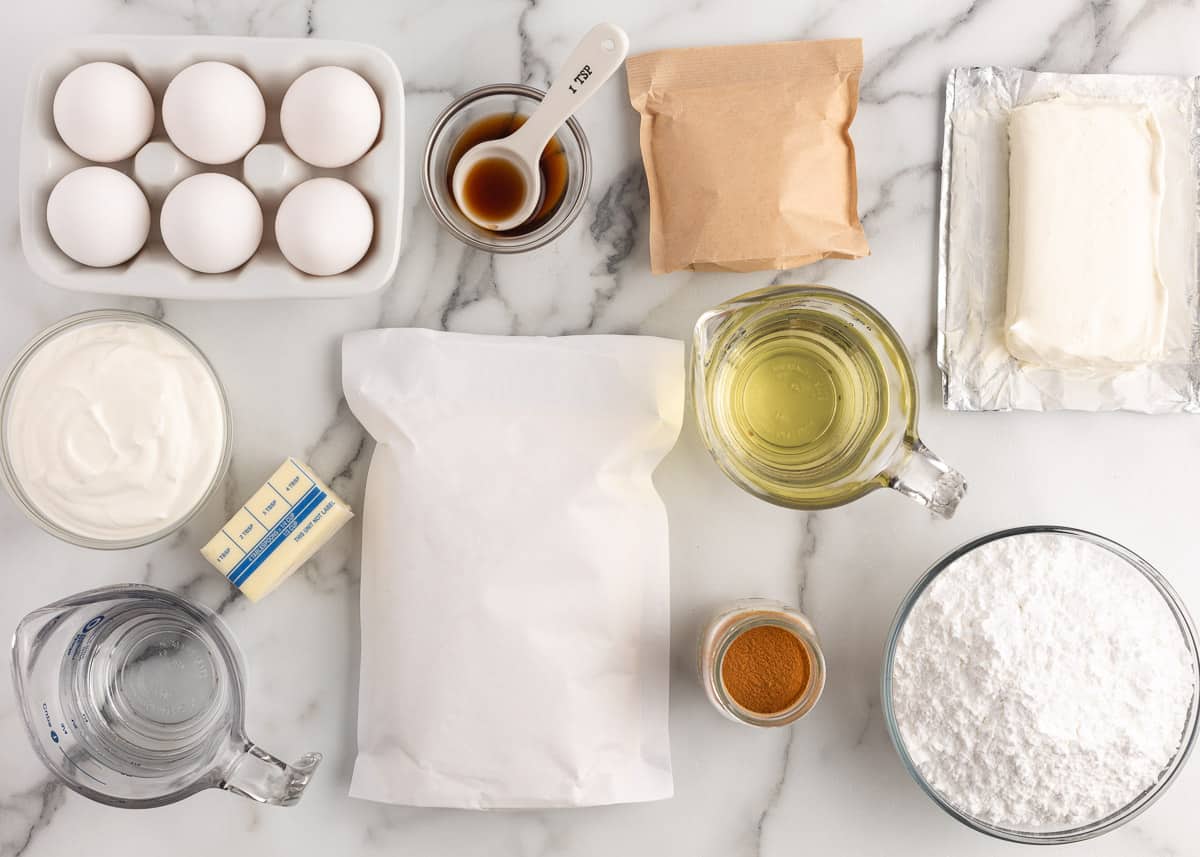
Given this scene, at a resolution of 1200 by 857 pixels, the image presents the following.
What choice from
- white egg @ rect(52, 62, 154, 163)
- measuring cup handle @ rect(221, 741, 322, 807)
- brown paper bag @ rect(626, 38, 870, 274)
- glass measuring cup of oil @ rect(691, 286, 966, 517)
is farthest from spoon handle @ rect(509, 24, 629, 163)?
measuring cup handle @ rect(221, 741, 322, 807)

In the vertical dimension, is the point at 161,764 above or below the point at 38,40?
below

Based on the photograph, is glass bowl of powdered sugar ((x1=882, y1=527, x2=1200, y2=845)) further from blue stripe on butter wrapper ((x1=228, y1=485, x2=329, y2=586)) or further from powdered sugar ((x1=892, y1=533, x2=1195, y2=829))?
blue stripe on butter wrapper ((x1=228, y1=485, x2=329, y2=586))

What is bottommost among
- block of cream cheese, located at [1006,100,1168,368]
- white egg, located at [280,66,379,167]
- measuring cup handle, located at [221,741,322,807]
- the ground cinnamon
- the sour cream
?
measuring cup handle, located at [221,741,322,807]

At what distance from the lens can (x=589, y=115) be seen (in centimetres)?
87

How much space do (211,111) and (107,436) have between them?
29 cm

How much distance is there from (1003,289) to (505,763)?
656 mm

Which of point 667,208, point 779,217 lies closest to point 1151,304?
point 779,217

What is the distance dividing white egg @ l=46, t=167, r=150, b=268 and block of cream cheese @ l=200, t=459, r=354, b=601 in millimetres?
233

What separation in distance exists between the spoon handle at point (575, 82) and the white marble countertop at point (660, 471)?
92 millimetres

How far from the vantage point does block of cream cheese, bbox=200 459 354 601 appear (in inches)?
31.8

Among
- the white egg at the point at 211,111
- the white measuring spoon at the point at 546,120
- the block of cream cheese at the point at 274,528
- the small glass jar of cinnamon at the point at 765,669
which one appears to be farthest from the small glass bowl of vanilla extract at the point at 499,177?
the small glass jar of cinnamon at the point at 765,669

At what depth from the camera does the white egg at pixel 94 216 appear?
28.3 inches

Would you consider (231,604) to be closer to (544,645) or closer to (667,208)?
(544,645)

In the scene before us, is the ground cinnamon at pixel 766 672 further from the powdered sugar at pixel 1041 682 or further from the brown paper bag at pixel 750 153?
the brown paper bag at pixel 750 153
